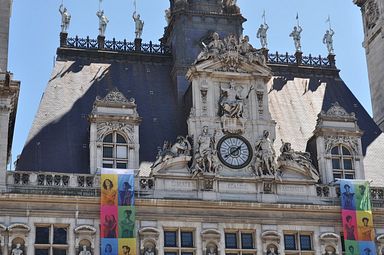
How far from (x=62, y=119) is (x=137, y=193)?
17.8ft

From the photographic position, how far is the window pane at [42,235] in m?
36.0

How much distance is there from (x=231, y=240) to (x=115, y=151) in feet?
20.9

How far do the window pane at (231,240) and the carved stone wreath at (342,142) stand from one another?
666 centimetres

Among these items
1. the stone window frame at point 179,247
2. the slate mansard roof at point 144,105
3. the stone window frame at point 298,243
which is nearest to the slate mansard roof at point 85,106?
the slate mansard roof at point 144,105

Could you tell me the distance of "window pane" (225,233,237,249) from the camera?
38.0 meters

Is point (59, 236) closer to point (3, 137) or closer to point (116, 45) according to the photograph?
point (3, 137)

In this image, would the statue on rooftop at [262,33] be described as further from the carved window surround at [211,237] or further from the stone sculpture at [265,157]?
the carved window surround at [211,237]

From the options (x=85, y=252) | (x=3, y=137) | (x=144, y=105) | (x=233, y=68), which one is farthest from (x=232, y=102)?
(x=3, y=137)

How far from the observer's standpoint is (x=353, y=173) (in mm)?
41250

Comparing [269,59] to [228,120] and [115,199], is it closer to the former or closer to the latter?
[228,120]

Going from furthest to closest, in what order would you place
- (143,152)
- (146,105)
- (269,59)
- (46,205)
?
1. (269,59)
2. (146,105)
3. (143,152)
4. (46,205)

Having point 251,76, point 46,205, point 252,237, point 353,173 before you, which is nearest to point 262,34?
point 251,76

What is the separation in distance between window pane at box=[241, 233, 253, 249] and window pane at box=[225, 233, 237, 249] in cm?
34

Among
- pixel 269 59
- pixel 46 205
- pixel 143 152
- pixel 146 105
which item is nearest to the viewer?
pixel 46 205
